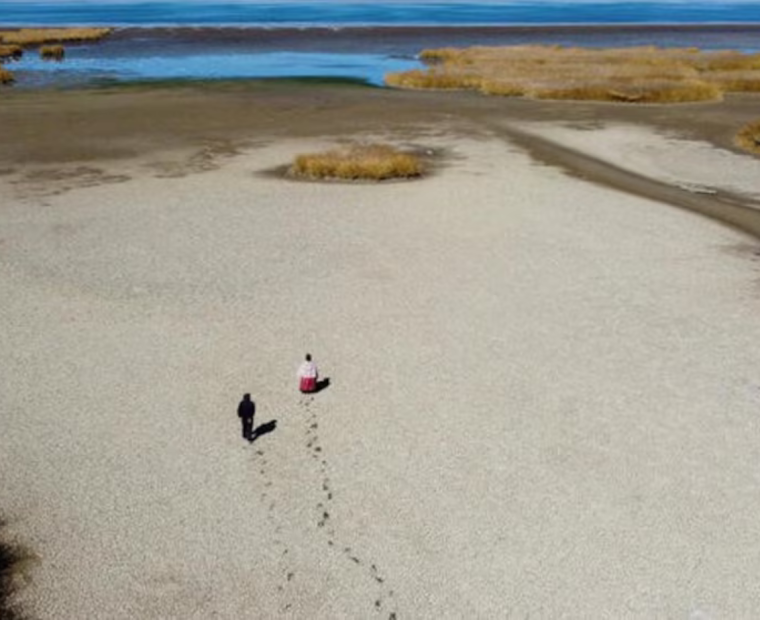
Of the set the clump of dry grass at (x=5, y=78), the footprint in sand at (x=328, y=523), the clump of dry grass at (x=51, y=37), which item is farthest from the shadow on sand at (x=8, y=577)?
the clump of dry grass at (x=51, y=37)

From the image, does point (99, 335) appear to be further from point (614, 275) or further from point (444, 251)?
point (614, 275)

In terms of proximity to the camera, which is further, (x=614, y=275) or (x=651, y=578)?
(x=614, y=275)

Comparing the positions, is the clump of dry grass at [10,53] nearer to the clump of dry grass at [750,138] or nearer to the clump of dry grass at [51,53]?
the clump of dry grass at [51,53]

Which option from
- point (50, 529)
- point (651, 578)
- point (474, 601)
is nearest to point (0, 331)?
point (50, 529)

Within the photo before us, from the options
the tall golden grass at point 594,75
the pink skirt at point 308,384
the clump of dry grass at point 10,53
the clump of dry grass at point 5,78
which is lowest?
the clump of dry grass at point 10,53

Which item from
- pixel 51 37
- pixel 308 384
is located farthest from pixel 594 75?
pixel 51 37

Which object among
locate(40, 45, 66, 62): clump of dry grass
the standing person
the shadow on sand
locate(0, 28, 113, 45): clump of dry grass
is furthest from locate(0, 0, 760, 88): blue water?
the shadow on sand

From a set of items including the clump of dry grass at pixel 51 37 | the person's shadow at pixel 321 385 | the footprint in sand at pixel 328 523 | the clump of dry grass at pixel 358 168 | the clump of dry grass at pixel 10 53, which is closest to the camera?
the footprint in sand at pixel 328 523
